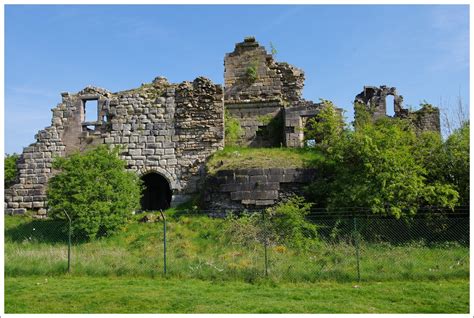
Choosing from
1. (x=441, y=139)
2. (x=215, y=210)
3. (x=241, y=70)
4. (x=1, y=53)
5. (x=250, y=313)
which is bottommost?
(x=250, y=313)

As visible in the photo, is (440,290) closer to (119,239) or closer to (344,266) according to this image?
(344,266)

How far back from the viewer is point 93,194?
48.1 feet

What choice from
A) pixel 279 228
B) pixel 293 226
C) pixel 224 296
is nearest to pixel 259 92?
pixel 279 228

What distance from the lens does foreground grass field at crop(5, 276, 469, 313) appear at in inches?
338

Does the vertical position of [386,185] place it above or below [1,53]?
below

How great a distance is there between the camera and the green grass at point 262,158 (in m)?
16.3

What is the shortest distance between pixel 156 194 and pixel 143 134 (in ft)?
10.5

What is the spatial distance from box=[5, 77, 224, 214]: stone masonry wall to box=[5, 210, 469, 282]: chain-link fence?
280 centimetres

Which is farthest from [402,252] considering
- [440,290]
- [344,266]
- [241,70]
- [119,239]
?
[241,70]

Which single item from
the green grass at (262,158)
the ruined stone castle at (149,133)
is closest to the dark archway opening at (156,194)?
the ruined stone castle at (149,133)

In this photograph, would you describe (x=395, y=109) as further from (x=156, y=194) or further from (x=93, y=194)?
(x=93, y=194)

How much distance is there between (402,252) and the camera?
1253cm

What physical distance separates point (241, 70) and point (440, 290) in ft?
53.1

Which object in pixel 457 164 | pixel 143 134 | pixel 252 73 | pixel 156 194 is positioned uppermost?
pixel 252 73
